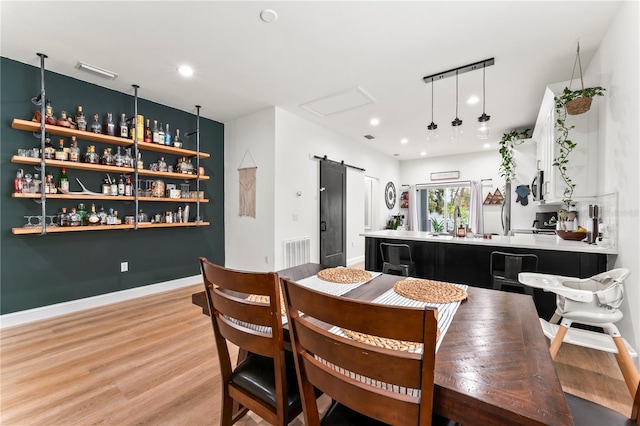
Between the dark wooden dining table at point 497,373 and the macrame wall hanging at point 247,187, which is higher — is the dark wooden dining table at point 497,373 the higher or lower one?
the lower one

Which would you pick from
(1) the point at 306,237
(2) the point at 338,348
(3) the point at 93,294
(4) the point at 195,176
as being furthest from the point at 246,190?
(2) the point at 338,348

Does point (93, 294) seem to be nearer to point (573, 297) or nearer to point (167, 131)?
point (167, 131)

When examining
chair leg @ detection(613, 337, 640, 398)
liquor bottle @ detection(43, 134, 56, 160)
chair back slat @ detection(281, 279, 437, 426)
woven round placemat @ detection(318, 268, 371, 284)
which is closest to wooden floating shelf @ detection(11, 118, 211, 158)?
liquor bottle @ detection(43, 134, 56, 160)

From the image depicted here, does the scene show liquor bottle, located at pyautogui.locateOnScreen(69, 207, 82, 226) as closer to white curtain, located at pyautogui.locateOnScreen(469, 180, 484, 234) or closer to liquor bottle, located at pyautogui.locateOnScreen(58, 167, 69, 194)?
liquor bottle, located at pyautogui.locateOnScreen(58, 167, 69, 194)

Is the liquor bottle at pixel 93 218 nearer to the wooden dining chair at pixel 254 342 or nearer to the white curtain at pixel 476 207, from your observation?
the wooden dining chair at pixel 254 342

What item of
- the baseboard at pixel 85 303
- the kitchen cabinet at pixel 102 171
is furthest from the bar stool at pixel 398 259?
the baseboard at pixel 85 303

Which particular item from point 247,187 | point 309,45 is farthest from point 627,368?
point 247,187

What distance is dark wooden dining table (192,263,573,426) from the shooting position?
0.62 metres

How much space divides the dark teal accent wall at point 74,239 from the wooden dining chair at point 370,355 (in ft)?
11.9

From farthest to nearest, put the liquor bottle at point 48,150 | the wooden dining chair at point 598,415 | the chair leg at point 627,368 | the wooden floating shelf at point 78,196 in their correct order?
the liquor bottle at point 48,150
the wooden floating shelf at point 78,196
the chair leg at point 627,368
the wooden dining chair at point 598,415

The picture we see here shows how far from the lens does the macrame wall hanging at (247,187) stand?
4309mm

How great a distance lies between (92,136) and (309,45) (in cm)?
266

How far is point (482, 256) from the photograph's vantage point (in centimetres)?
300

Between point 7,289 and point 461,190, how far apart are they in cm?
836
